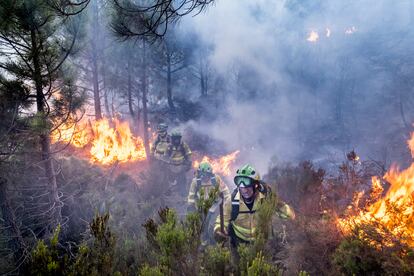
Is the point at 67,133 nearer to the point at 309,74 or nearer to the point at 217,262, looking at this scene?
the point at 217,262

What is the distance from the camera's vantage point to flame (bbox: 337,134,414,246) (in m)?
3.93

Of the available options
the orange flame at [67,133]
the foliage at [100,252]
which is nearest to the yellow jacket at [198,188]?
the orange flame at [67,133]

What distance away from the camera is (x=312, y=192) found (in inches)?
277

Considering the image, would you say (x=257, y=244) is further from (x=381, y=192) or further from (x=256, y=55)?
(x=256, y=55)

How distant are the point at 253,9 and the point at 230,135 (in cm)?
1479

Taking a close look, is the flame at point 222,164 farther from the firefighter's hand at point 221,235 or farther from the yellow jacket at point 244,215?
the firefighter's hand at point 221,235

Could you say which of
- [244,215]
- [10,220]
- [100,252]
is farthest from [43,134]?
[244,215]

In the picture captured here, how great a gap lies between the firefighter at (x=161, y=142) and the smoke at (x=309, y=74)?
366 inches

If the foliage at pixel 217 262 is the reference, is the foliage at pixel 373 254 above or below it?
below

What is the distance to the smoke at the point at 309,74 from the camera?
23.1m

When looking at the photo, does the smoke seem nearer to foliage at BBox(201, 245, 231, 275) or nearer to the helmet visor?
the helmet visor

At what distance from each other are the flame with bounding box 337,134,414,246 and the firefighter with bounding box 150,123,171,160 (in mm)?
7799

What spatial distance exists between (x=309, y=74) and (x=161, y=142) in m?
21.4

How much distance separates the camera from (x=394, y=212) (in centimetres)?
426
